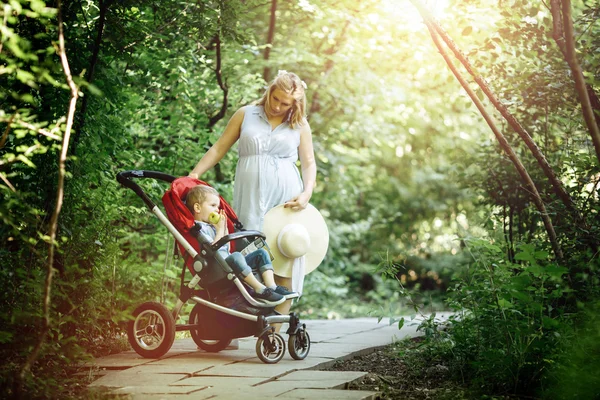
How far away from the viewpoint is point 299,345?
176 inches

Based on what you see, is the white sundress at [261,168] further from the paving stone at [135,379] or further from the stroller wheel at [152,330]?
the paving stone at [135,379]

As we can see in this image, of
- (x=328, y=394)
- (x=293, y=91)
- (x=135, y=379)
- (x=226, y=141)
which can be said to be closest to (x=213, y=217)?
(x=226, y=141)

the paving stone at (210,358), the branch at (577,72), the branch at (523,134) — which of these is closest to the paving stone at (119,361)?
the paving stone at (210,358)

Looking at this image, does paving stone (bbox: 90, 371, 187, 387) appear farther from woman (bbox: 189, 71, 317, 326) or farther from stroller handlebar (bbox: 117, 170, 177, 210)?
woman (bbox: 189, 71, 317, 326)

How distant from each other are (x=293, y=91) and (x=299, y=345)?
1.61 metres

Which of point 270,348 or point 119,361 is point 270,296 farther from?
point 119,361

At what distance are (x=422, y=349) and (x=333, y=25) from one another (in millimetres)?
6266

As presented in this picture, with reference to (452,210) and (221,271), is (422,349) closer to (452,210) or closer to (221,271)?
(221,271)

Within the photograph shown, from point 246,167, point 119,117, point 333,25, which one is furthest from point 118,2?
point 333,25

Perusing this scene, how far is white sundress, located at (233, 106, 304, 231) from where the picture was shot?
15.8ft

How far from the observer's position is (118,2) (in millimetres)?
4383

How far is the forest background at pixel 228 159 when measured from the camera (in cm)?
331

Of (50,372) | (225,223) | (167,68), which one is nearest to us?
(50,372)

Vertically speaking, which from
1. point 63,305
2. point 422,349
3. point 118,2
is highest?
point 118,2
